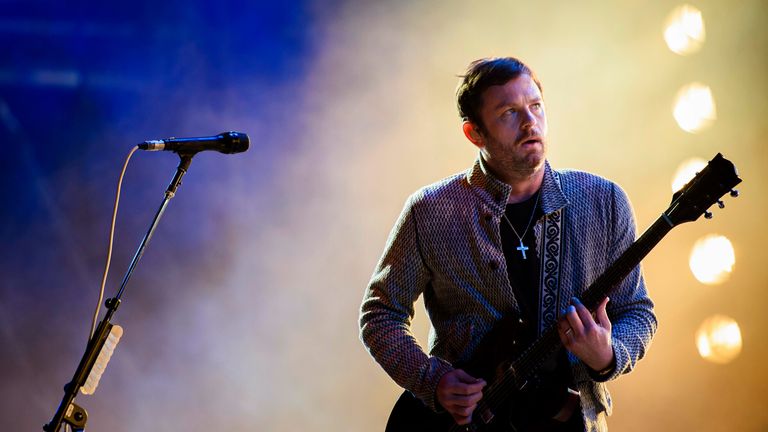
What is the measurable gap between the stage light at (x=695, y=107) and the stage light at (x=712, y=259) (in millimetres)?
568

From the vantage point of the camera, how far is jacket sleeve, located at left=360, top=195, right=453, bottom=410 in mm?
2543

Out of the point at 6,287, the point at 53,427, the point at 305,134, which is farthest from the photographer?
the point at 305,134

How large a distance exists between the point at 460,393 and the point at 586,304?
0.44 m

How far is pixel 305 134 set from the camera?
4238 mm

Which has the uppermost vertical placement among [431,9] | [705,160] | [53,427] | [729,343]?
[431,9]

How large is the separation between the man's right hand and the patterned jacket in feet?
0.14

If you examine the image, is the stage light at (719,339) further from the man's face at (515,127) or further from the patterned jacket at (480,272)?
the man's face at (515,127)

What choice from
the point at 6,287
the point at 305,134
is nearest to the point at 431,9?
the point at 305,134

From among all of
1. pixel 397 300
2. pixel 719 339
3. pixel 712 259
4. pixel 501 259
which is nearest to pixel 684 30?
pixel 712 259

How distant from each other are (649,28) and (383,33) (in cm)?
136

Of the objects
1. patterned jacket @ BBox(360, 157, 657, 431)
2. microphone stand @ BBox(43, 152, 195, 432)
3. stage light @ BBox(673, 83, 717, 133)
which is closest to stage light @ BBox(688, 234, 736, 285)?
stage light @ BBox(673, 83, 717, 133)

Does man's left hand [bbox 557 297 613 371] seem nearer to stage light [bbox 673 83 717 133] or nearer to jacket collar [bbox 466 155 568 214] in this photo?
jacket collar [bbox 466 155 568 214]

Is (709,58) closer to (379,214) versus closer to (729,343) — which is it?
(729,343)

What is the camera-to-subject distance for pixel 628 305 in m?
2.41
